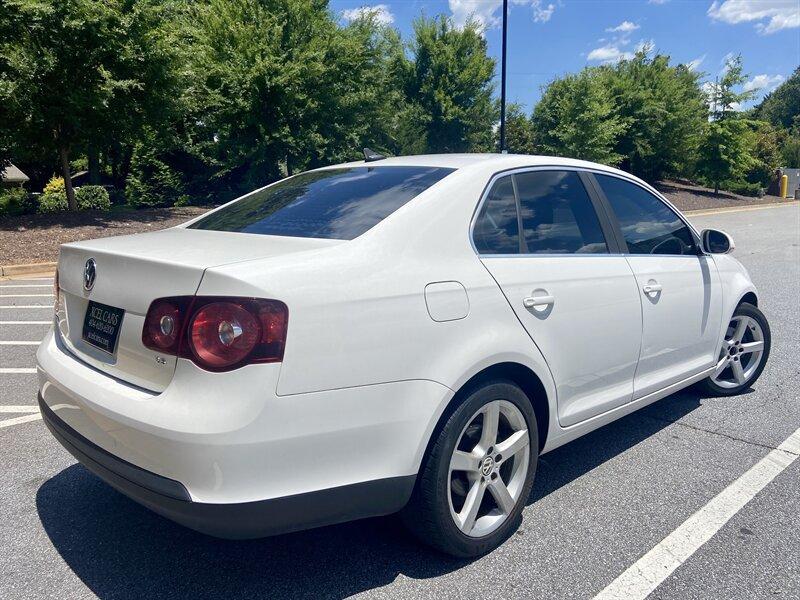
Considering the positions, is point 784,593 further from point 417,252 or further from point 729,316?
point 729,316

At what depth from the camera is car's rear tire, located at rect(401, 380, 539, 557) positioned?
2.43 metres

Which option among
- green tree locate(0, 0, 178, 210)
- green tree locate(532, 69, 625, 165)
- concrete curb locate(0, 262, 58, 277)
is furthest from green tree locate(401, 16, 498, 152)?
concrete curb locate(0, 262, 58, 277)

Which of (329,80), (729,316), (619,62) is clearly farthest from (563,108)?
(729,316)

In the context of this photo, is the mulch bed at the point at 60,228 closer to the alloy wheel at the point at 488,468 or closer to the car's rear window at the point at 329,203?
the car's rear window at the point at 329,203

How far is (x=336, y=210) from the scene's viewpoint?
2.79 meters

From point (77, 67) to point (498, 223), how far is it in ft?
45.9

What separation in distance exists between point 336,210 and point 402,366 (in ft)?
2.85

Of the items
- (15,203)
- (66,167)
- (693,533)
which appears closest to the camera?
(693,533)

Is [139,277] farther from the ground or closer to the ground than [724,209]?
farther from the ground

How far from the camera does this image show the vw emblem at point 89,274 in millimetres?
2543

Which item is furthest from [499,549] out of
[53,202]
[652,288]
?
[53,202]

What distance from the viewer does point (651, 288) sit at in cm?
348

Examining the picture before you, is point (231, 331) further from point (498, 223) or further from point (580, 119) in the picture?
point (580, 119)

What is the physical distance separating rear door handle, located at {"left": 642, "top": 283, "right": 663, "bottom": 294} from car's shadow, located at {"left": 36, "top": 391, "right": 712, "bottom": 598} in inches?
49.6
